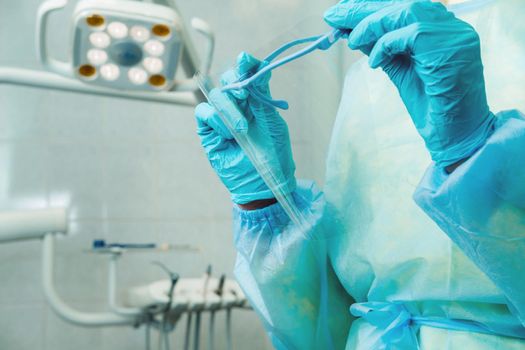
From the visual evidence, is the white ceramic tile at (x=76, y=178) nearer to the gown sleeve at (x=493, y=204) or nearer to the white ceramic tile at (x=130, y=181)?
the white ceramic tile at (x=130, y=181)

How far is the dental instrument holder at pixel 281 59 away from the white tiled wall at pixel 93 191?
Result: 2005mm

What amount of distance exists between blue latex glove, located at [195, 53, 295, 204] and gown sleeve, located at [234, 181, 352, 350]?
0.04m

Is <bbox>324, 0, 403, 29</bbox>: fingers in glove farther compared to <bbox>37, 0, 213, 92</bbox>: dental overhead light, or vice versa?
<bbox>37, 0, 213, 92</bbox>: dental overhead light

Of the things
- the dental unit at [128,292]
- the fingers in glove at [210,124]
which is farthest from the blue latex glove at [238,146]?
the dental unit at [128,292]

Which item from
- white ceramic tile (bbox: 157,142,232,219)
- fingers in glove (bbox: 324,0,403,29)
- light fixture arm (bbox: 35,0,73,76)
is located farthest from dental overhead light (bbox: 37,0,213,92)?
white ceramic tile (bbox: 157,142,232,219)

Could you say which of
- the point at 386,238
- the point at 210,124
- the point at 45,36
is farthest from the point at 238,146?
the point at 45,36

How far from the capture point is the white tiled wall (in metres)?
2.82

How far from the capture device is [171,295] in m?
2.29

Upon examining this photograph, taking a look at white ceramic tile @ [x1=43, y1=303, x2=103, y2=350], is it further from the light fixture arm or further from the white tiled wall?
the light fixture arm

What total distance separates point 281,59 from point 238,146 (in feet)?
0.69

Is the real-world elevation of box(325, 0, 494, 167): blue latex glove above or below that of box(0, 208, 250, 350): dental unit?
above

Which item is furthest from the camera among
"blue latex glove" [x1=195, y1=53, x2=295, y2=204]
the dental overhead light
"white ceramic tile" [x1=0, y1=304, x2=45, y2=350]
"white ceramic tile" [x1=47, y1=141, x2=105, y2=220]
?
"white ceramic tile" [x1=47, y1=141, x2=105, y2=220]

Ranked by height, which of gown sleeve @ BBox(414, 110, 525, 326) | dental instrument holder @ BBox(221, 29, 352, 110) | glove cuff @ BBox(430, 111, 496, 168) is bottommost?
gown sleeve @ BBox(414, 110, 525, 326)

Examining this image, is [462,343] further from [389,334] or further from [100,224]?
[100,224]
